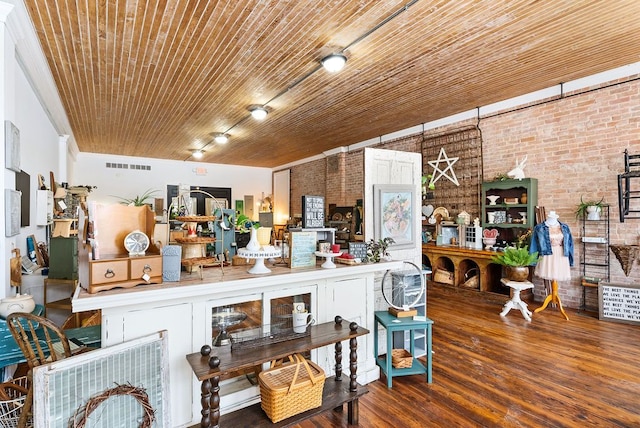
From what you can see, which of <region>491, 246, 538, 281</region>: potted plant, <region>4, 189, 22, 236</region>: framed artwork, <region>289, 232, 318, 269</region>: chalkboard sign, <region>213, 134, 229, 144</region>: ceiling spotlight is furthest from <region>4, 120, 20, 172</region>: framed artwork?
<region>491, 246, 538, 281</region>: potted plant

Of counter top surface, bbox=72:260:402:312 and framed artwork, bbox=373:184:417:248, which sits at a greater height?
framed artwork, bbox=373:184:417:248

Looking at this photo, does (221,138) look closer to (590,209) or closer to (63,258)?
(63,258)

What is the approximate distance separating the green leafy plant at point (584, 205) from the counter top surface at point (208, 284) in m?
3.70

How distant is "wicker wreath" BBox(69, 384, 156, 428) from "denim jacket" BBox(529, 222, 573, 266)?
502 centimetres

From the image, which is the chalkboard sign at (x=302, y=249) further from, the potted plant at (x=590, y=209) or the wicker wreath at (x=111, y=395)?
the potted plant at (x=590, y=209)

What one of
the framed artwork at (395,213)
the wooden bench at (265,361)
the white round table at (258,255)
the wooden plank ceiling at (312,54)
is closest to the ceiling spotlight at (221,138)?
the wooden plank ceiling at (312,54)

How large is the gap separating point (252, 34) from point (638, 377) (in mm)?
4822

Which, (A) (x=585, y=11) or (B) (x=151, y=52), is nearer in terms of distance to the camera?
(A) (x=585, y=11)

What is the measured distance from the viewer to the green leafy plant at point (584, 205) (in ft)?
14.6

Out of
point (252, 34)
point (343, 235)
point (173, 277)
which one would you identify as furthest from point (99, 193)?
point (173, 277)

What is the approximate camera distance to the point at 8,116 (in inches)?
96.7

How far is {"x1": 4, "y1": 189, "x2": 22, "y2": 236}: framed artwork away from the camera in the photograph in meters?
2.39

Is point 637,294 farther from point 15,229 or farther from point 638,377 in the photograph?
point 15,229

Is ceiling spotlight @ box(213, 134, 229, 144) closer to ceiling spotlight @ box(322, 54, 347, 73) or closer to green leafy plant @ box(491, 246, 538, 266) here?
ceiling spotlight @ box(322, 54, 347, 73)
